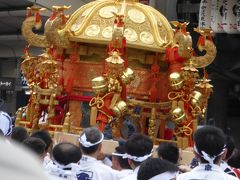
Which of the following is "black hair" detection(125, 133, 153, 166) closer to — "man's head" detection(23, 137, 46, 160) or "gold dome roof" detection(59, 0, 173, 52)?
"man's head" detection(23, 137, 46, 160)

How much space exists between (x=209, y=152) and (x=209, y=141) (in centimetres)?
6

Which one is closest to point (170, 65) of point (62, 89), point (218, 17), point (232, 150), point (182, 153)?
point (62, 89)

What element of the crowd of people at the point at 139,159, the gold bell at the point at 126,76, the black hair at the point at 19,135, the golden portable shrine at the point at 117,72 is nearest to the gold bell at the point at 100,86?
the golden portable shrine at the point at 117,72

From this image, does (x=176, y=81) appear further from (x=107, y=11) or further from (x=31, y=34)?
(x=31, y=34)

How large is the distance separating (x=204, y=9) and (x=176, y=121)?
7842 millimetres

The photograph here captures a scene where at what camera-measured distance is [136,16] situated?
25.8 ft

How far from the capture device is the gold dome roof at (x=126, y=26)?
750 centimetres

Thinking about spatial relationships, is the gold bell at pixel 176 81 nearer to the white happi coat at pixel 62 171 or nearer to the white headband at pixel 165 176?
the white happi coat at pixel 62 171

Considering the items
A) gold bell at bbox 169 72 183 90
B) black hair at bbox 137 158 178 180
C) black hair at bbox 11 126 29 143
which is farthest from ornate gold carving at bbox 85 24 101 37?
black hair at bbox 137 158 178 180

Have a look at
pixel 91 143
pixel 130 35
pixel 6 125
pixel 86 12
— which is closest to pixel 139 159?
pixel 91 143

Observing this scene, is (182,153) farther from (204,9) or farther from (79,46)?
(204,9)

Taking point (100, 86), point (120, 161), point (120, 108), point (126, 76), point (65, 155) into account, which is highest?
point (65, 155)

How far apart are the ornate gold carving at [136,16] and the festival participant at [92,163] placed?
4147mm

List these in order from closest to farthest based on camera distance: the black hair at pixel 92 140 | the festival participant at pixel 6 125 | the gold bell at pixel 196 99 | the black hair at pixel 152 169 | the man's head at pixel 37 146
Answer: the black hair at pixel 152 169, the man's head at pixel 37 146, the black hair at pixel 92 140, the festival participant at pixel 6 125, the gold bell at pixel 196 99
